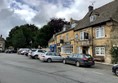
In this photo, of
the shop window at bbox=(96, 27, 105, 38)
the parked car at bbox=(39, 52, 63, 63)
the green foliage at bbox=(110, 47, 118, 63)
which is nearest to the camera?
the green foliage at bbox=(110, 47, 118, 63)

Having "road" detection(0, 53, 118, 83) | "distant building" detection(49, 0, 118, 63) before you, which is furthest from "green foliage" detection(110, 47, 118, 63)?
"road" detection(0, 53, 118, 83)

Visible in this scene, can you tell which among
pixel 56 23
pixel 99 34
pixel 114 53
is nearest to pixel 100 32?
pixel 99 34

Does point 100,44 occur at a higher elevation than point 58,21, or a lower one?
lower

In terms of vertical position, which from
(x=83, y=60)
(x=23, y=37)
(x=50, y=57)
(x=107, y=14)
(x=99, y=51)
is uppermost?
(x=23, y=37)

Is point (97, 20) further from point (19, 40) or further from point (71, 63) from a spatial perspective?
point (19, 40)

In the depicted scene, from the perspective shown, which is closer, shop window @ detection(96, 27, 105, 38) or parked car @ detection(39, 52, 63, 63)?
parked car @ detection(39, 52, 63, 63)

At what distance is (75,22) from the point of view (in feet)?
144

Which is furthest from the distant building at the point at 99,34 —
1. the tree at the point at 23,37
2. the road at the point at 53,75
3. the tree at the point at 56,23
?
the tree at the point at 23,37

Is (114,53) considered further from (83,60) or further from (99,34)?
(83,60)

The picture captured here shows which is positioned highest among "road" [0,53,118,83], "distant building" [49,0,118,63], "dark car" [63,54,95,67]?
"distant building" [49,0,118,63]

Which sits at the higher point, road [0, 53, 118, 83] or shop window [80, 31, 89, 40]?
shop window [80, 31, 89, 40]

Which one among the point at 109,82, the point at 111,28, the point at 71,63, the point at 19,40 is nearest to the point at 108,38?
the point at 111,28

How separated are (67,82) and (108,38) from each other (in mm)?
19547

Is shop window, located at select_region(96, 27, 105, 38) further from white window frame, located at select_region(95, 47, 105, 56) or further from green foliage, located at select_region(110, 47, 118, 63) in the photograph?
green foliage, located at select_region(110, 47, 118, 63)
